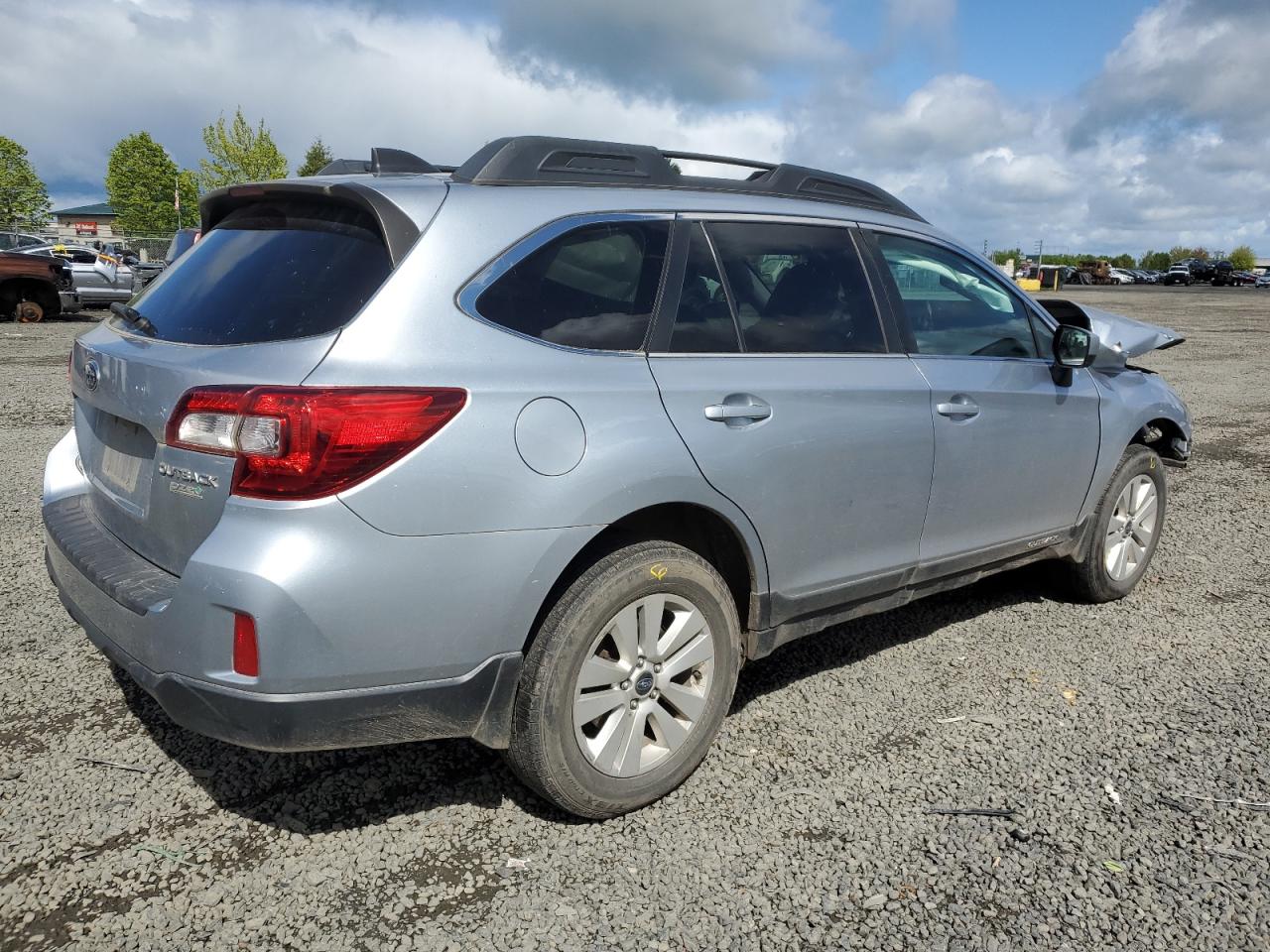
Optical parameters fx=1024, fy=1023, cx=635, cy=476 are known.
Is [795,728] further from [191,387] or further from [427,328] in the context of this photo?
[191,387]

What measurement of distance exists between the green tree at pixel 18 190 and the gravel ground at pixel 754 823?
3231 inches

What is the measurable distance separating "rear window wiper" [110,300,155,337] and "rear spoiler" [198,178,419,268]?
1.43ft

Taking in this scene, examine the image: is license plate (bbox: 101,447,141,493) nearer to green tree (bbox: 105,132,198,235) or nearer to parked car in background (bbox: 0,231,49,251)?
parked car in background (bbox: 0,231,49,251)

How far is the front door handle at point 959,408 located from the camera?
12.1 feet

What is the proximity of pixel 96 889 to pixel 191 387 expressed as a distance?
4.24 ft

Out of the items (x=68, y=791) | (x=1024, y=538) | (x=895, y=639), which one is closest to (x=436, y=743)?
(x=68, y=791)

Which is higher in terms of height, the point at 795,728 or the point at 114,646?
the point at 114,646

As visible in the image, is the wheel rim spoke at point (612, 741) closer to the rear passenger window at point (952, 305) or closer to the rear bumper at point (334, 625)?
the rear bumper at point (334, 625)

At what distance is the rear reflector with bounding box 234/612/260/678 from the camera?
2.33 m

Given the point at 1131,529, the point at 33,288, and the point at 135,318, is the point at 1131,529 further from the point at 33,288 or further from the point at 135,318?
the point at 33,288

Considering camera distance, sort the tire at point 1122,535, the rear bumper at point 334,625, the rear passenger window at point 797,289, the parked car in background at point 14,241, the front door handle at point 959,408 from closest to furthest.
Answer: the rear bumper at point 334,625 < the rear passenger window at point 797,289 < the front door handle at point 959,408 < the tire at point 1122,535 < the parked car in background at point 14,241

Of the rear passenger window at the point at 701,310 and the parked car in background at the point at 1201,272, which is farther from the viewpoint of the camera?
the parked car in background at the point at 1201,272

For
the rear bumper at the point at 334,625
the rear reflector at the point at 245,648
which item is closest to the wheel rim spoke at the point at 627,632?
the rear bumper at the point at 334,625

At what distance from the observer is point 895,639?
4.45 m
